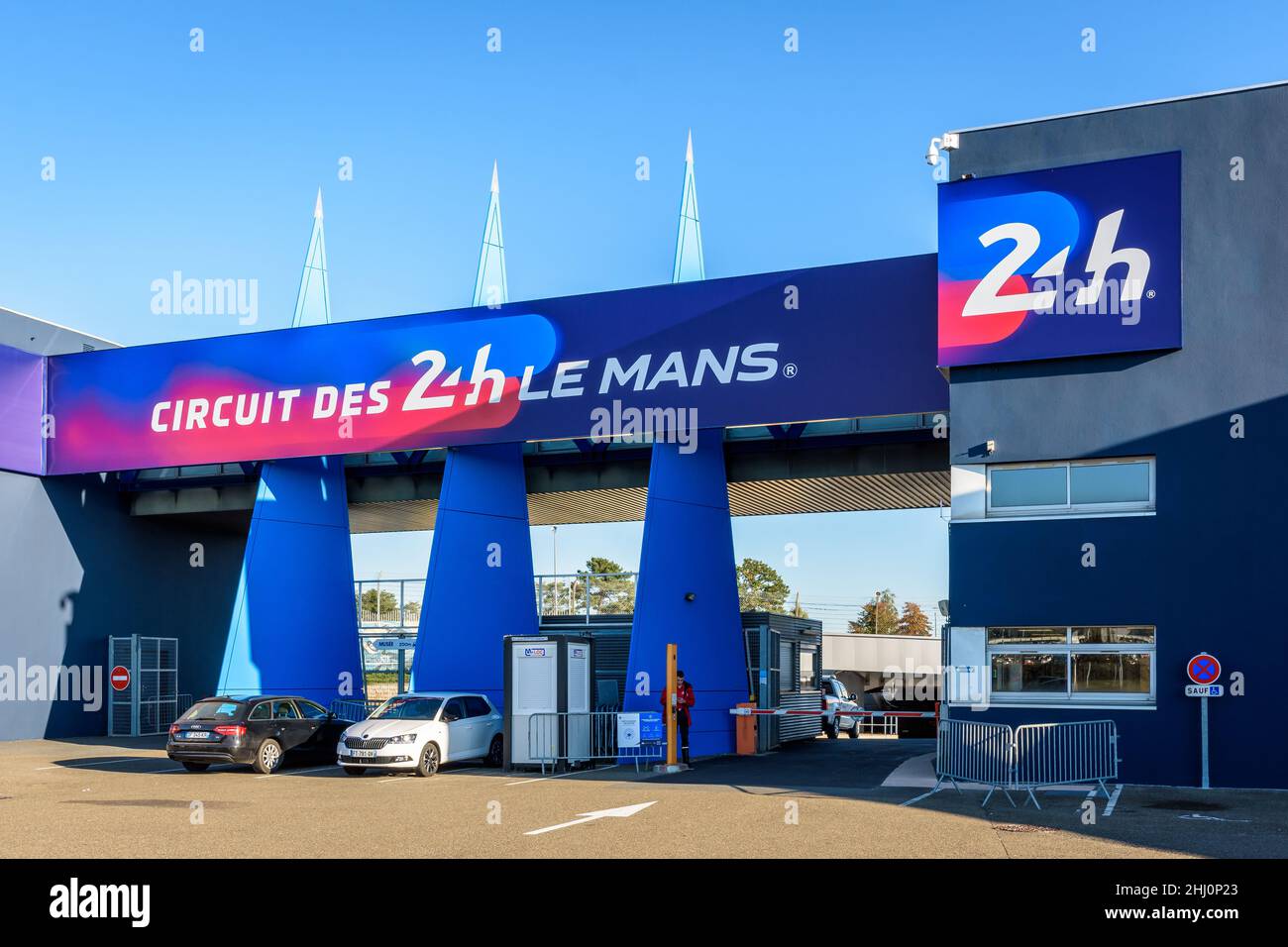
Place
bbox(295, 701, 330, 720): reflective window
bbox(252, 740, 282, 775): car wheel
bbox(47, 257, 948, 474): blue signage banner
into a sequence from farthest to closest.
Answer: bbox(295, 701, 330, 720): reflective window
bbox(47, 257, 948, 474): blue signage banner
bbox(252, 740, 282, 775): car wheel

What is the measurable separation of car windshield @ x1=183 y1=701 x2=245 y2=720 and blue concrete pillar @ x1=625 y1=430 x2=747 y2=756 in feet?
23.3

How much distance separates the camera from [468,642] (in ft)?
89.5

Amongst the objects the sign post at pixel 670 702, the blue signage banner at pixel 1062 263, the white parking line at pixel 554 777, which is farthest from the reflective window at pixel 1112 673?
the white parking line at pixel 554 777

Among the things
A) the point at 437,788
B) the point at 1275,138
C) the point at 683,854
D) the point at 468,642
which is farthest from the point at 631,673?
the point at 1275,138

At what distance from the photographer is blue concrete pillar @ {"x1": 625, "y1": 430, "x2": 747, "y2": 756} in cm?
2503

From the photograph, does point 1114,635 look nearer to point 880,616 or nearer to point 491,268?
point 491,268

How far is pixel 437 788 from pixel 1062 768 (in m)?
9.15

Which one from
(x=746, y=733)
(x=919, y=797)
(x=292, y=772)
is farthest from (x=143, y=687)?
(x=919, y=797)

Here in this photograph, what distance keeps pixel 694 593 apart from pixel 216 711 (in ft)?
30.2

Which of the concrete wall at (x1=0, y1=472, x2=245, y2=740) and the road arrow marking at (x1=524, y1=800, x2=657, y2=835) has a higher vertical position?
the concrete wall at (x1=0, y1=472, x2=245, y2=740)

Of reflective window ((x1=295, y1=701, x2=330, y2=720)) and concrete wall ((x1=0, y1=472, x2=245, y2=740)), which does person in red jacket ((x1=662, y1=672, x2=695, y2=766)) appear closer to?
reflective window ((x1=295, y1=701, x2=330, y2=720))

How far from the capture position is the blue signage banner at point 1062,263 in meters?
20.0

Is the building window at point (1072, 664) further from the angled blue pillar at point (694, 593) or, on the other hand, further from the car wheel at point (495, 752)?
the car wheel at point (495, 752)

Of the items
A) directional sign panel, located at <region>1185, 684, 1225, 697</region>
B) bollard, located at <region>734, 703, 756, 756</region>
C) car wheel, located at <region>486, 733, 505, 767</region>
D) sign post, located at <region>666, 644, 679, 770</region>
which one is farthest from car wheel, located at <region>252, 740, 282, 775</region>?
directional sign panel, located at <region>1185, 684, 1225, 697</region>
